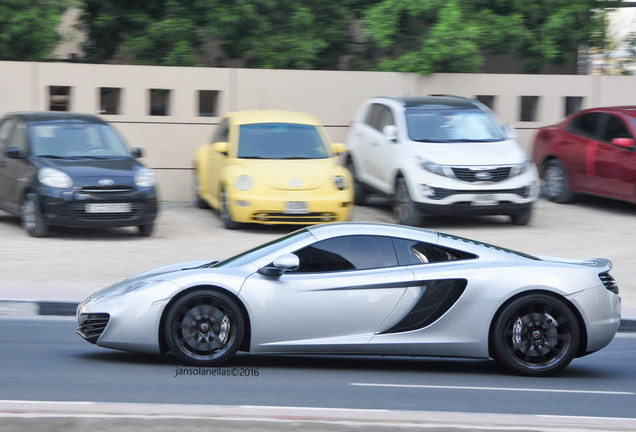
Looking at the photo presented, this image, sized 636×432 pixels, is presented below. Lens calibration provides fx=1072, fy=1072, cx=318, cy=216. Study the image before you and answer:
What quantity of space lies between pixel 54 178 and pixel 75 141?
1.14 m

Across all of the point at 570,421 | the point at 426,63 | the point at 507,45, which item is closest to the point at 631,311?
the point at 570,421

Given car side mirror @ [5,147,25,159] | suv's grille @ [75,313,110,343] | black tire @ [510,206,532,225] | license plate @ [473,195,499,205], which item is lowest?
black tire @ [510,206,532,225]

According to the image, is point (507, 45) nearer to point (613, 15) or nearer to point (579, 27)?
point (579, 27)

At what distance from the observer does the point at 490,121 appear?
637 inches

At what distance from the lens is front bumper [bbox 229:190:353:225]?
1449 centimetres

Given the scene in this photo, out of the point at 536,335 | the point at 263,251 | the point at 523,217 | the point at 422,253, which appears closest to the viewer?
the point at 536,335

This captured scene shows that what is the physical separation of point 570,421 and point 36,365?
397cm

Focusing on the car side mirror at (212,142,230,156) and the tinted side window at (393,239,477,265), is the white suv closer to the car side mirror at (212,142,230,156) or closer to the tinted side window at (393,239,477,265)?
the car side mirror at (212,142,230,156)

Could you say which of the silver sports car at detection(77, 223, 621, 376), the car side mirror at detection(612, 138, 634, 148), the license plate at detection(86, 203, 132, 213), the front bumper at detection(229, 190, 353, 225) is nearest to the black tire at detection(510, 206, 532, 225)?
the car side mirror at detection(612, 138, 634, 148)

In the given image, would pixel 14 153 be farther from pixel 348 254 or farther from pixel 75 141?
pixel 348 254

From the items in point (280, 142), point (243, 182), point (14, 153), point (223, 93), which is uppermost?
point (223, 93)

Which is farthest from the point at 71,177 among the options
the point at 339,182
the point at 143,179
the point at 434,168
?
the point at 434,168

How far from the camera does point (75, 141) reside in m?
14.8

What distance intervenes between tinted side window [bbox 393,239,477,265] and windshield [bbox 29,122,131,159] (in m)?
7.73
